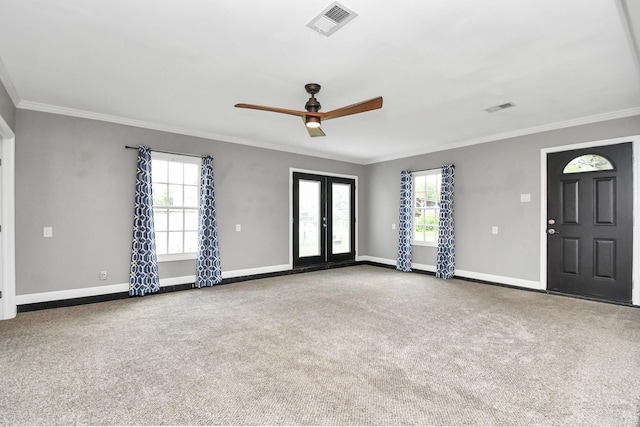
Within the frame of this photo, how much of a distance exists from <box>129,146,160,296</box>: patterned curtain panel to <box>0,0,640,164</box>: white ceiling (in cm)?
73

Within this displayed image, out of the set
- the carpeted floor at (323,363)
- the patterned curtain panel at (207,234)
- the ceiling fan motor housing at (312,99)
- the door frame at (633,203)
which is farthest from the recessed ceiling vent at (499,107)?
the patterned curtain panel at (207,234)

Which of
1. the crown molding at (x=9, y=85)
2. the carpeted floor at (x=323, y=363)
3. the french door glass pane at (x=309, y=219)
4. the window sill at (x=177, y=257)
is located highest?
the crown molding at (x=9, y=85)

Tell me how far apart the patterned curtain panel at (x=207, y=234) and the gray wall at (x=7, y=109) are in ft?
7.54

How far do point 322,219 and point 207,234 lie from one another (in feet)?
8.56

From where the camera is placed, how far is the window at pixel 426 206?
660 centimetres

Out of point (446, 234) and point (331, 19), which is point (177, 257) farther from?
point (446, 234)

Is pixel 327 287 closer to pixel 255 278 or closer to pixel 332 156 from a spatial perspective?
pixel 255 278

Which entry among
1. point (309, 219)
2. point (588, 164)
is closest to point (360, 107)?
point (588, 164)

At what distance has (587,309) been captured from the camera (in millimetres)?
4184

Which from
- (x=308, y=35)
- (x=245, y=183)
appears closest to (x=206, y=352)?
(x=308, y=35)

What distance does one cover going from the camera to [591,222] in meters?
4.66

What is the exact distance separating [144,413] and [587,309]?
4962 millimetres

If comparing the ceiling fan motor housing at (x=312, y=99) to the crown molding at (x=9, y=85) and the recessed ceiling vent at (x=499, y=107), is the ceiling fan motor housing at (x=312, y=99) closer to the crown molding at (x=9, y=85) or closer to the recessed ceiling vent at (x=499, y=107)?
the recessed ceiling vent at (x=499, y=107)

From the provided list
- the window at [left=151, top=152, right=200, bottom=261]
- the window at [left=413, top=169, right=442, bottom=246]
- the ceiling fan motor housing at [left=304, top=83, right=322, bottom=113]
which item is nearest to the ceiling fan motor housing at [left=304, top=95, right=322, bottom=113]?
the ceiling fan motor housing at [left=304, top=83, right=322, bottom=113]
